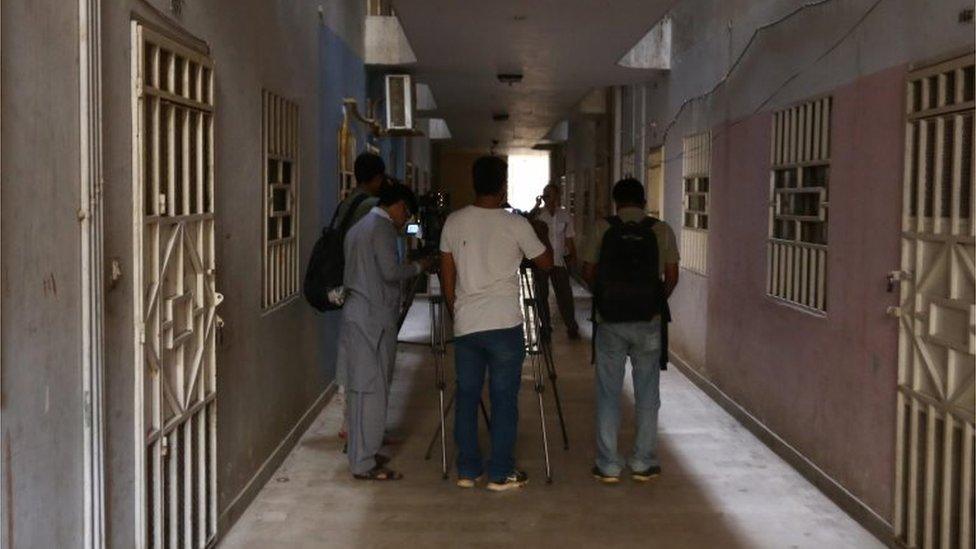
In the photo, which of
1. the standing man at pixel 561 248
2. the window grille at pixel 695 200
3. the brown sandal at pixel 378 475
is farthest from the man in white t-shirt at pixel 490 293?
the standing man at pixel 561 248

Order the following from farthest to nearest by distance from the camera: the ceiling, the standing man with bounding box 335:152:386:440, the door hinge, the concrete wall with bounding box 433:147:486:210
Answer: the concrete wall with bounding box 433:147:486:210, the ceiling, the standing man with bounding box 335:152:386:440, the door hinge

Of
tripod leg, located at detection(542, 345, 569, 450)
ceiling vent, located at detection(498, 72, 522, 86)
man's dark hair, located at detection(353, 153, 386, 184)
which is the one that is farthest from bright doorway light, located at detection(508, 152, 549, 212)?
man's dark hair, located at detection(353, 153, 386, 184)

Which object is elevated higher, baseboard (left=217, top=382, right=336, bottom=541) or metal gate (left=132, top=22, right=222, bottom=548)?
metal gate (left=132, top=22, right=222, bottom=548)

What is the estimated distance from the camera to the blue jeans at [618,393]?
17.2 ft

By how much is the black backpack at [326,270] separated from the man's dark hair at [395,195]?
0.91 ft

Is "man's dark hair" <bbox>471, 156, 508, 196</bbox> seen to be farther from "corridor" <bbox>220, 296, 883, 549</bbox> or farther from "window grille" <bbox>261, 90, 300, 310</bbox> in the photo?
"corridor" <bbox>220, 296, 883, 549</bbox>

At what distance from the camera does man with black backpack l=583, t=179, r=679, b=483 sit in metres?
5.12

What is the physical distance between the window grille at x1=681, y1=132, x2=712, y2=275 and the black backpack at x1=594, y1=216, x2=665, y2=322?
9.18 ft

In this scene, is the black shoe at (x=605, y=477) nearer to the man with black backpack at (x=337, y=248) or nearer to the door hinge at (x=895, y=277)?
the man with black backpack at (x=337, y=248)

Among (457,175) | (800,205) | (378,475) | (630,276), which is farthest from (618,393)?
(457,175)

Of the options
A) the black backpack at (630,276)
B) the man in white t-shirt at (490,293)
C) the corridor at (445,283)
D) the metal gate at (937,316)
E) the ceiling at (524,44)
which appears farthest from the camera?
the ceiling at (524,44)

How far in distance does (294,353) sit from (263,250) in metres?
0.86

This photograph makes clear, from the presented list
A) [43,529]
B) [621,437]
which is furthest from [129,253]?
[621,437]

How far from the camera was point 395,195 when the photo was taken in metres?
5.25
